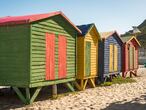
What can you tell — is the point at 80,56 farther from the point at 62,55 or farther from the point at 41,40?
the point at 41,40

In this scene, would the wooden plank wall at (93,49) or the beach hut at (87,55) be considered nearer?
the beach hut at (87,55)

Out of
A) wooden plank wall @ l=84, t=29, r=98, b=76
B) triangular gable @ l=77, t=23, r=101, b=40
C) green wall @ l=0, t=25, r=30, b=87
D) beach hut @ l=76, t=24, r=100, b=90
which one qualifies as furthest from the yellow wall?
green wall @ l=0, t=25, r=30, b=87

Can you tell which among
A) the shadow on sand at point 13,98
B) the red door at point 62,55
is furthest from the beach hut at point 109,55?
the red door at point 62,55

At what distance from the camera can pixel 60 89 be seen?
17484 millimetres

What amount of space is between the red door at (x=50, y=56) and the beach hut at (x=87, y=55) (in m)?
3.33

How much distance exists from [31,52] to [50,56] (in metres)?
1.61

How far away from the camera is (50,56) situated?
539 inches

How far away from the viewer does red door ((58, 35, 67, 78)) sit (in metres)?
14.5

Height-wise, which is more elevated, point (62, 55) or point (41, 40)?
point (41, 40)

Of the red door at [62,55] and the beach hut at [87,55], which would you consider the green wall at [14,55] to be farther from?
the beach hut at [87,55]

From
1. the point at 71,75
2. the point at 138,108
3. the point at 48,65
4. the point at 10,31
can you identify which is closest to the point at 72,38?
the point at 71,75

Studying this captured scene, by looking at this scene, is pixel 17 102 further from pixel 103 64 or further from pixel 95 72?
pixel 103 64

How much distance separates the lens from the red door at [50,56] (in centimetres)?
1345

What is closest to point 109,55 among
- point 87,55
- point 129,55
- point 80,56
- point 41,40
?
point 87,55
